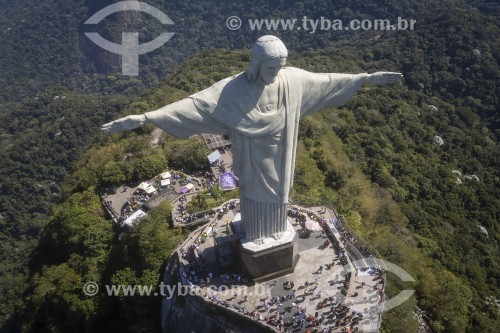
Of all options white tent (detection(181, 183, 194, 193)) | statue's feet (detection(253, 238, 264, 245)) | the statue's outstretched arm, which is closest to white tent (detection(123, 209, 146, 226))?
white tent (detection(181, 183, 194, 193))

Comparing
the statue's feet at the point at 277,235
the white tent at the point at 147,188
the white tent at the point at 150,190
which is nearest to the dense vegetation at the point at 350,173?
the white tent at the point at 147,188

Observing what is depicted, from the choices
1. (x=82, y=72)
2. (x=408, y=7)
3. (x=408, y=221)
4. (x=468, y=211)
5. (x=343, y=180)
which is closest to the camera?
(x=343, y=180)

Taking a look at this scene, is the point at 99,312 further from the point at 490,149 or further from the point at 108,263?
the point at 490,149

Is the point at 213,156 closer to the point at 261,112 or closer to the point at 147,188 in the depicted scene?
the point at 147,188

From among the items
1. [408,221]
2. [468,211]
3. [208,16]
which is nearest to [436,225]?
[408,221]

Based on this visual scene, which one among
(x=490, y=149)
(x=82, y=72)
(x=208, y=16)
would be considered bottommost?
(x=82, y=72)

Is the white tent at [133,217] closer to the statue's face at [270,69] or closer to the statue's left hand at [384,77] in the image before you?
the statue's face at [270,69]

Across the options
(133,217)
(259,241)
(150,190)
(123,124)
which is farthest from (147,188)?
(123,124)
